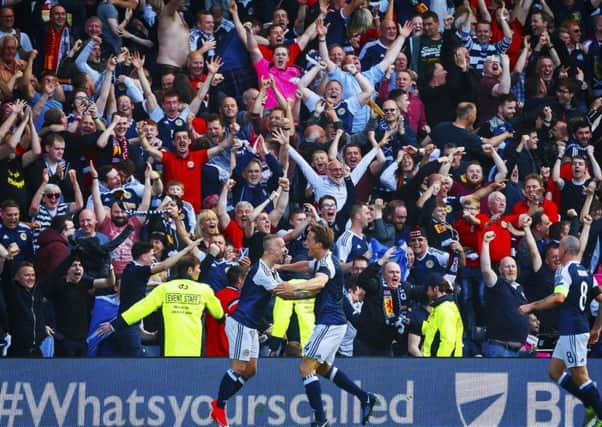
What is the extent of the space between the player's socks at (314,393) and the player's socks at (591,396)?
2.53 metres

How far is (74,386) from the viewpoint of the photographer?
14344 mm

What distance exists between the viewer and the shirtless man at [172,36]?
18719 millimetres

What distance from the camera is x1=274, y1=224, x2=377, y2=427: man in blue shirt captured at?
535 inches

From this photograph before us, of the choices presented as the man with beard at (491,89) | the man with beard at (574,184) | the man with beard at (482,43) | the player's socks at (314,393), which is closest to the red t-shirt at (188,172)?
the player's socks at (314,393)

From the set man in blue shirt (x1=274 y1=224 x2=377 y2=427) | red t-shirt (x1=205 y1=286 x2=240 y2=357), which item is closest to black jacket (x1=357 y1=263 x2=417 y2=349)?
red t-shirt (x1=205 y1=286 x2=240 y2=357)

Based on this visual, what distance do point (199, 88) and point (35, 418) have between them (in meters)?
5.59

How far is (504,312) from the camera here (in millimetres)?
15867

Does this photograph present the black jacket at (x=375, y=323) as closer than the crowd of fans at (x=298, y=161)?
No

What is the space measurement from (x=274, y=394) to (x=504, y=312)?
114 inches

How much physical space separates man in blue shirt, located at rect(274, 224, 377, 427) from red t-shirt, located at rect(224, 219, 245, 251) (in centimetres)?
285

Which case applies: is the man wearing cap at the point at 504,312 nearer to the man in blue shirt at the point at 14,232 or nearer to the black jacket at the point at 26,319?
the black jacket at the point at 26,319

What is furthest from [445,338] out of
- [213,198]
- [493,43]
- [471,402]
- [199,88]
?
[493,43]

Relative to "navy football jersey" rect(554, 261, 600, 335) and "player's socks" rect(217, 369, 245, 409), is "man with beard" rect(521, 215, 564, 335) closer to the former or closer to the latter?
"navy football jersey" rect(554, 261, 600, 335)

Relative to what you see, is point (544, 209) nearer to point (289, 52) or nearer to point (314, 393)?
point (289, 52)
